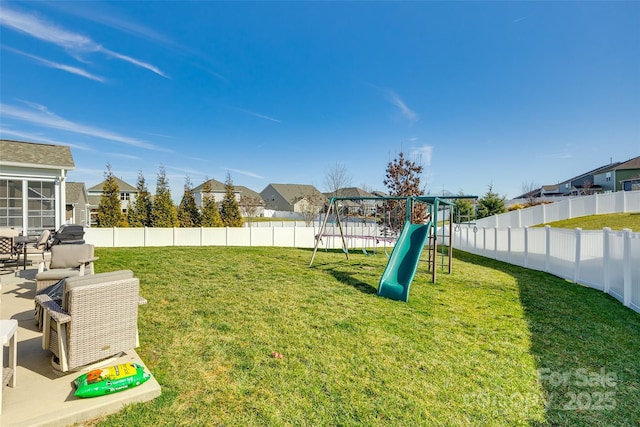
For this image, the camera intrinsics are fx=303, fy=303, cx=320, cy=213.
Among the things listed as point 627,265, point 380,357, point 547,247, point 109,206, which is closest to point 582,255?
point 547,247

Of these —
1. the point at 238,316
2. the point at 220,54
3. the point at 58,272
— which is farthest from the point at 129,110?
the point at 238,316

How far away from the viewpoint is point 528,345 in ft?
13.2

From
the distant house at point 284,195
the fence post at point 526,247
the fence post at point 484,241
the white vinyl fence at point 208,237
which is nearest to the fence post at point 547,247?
the fence post at point 526,247

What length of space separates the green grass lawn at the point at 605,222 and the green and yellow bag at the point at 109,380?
18.5 m

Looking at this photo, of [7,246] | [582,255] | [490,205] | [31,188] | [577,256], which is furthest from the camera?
[490,205]

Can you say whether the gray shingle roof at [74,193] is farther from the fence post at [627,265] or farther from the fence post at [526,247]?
the fence post at [627,265]

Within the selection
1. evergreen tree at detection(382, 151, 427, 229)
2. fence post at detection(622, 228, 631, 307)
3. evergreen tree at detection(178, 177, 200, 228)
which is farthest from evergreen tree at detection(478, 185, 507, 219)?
evergreen tree at detection(178, 177, 200, 228)

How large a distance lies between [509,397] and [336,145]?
27704 millimetres

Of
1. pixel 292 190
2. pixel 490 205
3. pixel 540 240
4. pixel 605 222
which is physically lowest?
pixel 540 240

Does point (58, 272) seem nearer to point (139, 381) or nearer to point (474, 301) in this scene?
point (139, 381)

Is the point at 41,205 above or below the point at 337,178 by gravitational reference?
below

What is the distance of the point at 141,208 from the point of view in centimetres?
1784

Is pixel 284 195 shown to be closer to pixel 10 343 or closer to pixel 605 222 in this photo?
pixel 605 222

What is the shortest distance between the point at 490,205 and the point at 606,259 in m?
20.8
